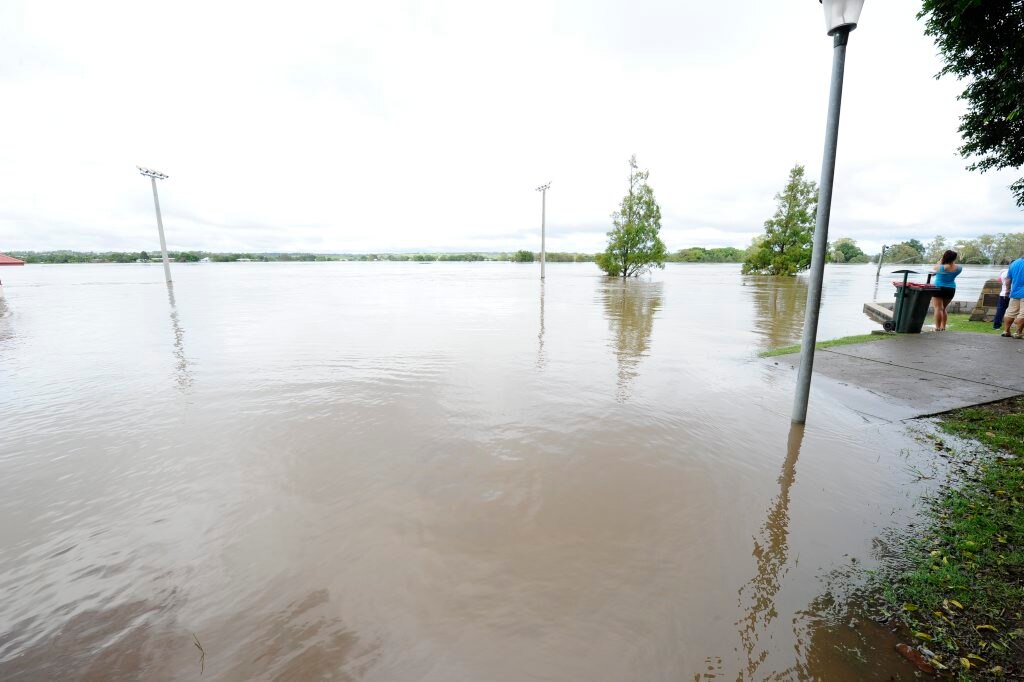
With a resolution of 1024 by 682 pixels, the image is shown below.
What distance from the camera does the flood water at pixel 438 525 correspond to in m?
2.31

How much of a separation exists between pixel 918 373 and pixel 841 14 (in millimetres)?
5868

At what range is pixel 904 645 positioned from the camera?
2180 millimetres

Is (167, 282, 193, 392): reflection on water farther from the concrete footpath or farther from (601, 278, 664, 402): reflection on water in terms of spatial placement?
the concrete footpath

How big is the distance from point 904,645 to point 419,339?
10.4 metres

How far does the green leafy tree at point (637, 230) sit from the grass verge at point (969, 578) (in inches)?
1471

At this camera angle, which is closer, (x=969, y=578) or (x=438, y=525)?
(x=969, y=578)

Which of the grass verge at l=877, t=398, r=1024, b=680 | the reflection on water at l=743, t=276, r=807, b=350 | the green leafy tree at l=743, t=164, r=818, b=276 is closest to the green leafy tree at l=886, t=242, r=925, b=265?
the green leafy tree at l=743, t=164, r=818, b=276

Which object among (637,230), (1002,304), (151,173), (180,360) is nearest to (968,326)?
(1002,304)

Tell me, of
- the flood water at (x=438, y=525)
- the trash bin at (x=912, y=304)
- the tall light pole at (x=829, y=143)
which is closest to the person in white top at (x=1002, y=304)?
the trash bin at (x=912, y=304)

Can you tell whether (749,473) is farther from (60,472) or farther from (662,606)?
(60,472)

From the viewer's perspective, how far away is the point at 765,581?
8.95 ft

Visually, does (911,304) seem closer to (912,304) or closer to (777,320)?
(912,304)

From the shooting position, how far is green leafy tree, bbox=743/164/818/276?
40406 millimetres

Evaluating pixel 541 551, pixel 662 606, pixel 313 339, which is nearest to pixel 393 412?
pixel 541 551
